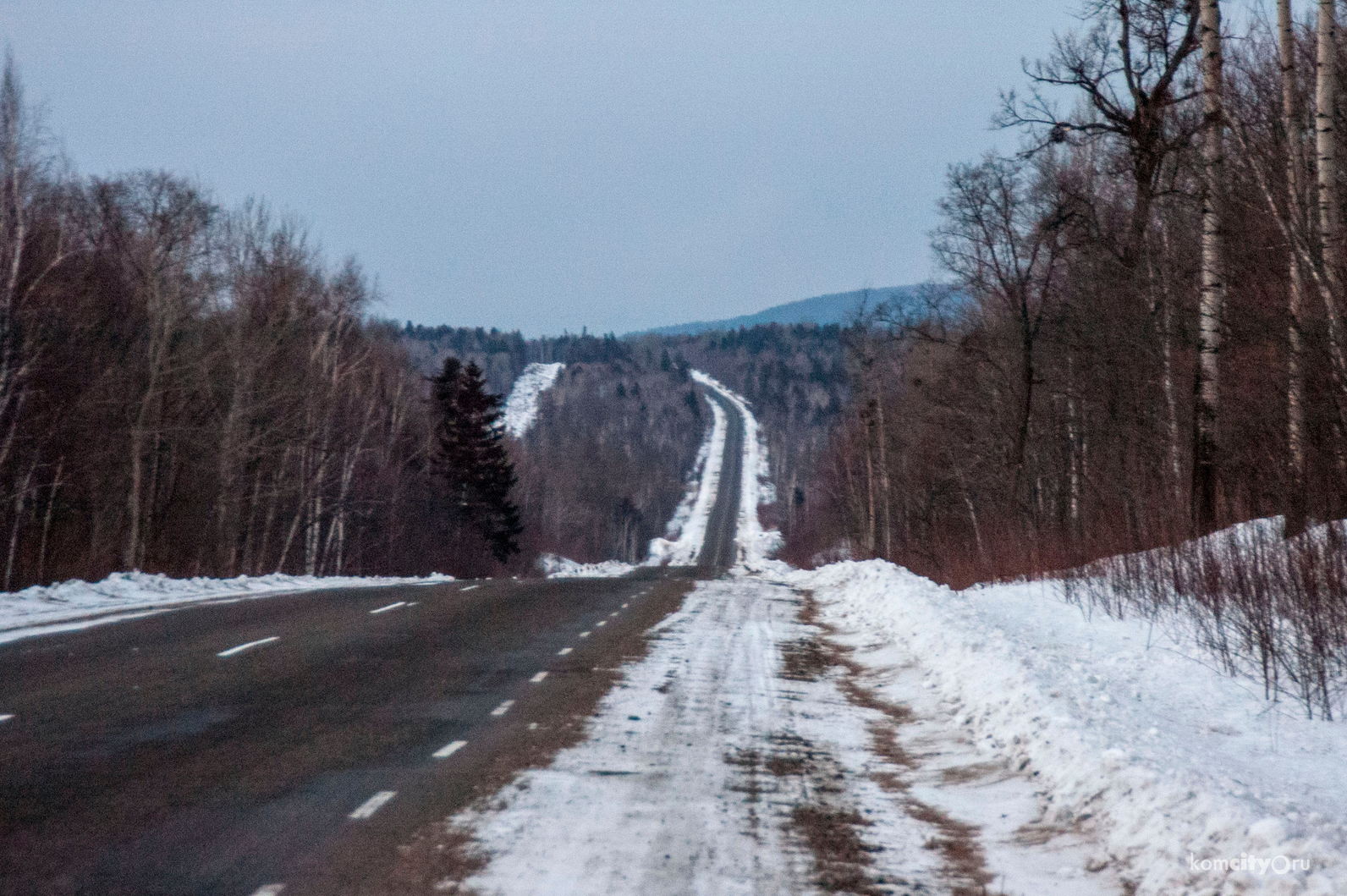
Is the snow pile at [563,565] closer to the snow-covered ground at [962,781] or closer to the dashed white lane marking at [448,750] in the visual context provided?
the snow-covered ground at [962,781]

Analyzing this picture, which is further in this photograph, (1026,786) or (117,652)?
(117,652)

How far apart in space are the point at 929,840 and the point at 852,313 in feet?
159

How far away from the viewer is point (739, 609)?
72.7 feet

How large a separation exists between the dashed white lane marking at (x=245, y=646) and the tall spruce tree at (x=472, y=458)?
49.7 metres

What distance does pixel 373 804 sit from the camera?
23.0ft

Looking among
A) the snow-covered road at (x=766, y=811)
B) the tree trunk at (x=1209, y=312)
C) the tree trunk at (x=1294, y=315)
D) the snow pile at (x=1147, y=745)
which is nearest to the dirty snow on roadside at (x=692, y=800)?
the snow-covered road at (x=766, y=811)

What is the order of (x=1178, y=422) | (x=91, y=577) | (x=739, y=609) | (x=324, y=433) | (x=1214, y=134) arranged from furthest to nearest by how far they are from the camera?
1. (x=324, y=433)
2. (x=91, y=577)
3. (x=1178, y=422)
4. (x=739, y=609)
5. (x=1214, y=134)

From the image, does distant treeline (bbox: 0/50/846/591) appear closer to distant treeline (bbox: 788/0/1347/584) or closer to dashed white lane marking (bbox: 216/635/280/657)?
dashed white lane marking (bbox: 216/635/280/657)

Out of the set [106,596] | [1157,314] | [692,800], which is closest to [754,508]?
[1157,314]

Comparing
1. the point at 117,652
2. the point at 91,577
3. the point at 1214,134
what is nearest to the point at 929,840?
the point at 117,652

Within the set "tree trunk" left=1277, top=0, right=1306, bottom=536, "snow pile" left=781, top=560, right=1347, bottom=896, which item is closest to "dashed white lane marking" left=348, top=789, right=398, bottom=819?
"snow pile" left=781, top=560, right=1347, bottom=896

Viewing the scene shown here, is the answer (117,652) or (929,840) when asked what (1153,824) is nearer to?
(929,840)

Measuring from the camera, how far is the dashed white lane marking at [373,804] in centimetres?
674

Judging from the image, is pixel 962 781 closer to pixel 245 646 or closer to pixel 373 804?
pixel 373 804
